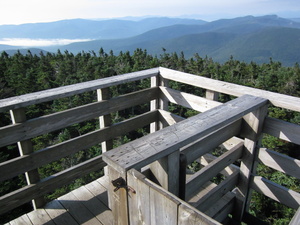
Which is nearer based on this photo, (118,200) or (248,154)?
(118,200)

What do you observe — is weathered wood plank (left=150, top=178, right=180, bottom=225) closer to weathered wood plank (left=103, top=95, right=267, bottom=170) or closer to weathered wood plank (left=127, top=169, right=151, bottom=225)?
weathered wood plank (left=127, top=169, right=151, bottom=225)

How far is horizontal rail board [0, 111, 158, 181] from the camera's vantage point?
2117 millimetres

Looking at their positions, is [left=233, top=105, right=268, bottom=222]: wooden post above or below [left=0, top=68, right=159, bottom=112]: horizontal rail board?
below

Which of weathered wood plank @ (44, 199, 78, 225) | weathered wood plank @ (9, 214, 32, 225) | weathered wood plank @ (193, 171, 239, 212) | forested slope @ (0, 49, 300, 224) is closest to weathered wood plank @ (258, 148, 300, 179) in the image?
weathered wood plank @ (193, 171, 239, 212)

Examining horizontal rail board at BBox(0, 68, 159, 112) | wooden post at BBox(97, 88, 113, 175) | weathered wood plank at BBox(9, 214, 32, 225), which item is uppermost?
horizontal rail board at BBox(0, 68, 159, 112)

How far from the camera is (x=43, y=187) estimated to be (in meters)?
2.37

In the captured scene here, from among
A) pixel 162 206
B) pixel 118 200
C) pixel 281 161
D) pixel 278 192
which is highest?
pixel 162 206

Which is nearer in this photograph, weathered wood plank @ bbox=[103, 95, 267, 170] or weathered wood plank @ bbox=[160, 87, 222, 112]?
weathered wood plank @ bbox=[103, 95, 267, 170]

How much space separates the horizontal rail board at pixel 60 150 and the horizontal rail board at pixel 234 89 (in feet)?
2.01

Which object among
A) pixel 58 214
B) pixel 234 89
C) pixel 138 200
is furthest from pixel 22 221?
pixel 234 89

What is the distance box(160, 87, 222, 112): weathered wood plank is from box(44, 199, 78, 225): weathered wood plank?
1.61 metres

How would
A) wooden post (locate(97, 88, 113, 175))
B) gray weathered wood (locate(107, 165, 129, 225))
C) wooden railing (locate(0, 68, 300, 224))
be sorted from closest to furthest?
gray weathered wood (locate(107, 165, 129, 225))
wooden railing (locate(0, 68, 300, 224))
wooden post (locate(97, 88, 113, 175))

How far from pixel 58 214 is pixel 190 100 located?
5.65ft

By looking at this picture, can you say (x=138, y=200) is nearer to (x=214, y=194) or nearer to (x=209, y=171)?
(x=209, y=171)
